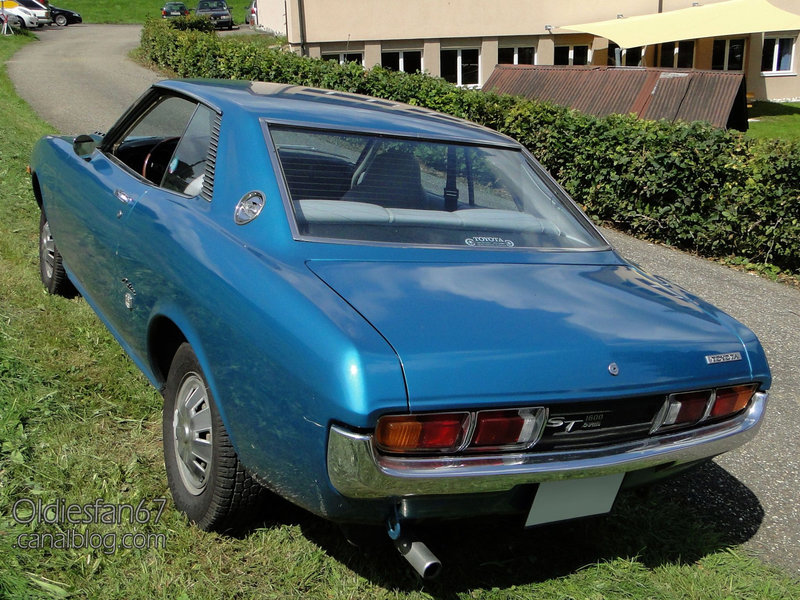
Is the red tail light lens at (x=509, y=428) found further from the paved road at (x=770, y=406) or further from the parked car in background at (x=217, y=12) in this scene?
the parked car in background at (x=217, y=12)

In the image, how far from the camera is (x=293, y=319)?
99.9 inches

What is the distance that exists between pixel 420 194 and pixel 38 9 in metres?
41.3

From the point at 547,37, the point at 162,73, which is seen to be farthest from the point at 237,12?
the point at 162,73

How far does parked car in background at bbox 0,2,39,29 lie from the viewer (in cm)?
3675

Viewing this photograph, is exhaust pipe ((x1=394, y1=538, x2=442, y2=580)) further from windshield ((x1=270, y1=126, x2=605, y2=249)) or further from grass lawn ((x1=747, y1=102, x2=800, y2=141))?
grass lawn ((x1=747, y1=102, x2=800, y2=141))

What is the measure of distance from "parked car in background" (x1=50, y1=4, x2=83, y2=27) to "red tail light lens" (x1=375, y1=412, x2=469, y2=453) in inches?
1722

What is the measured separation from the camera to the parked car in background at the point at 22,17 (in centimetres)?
3675

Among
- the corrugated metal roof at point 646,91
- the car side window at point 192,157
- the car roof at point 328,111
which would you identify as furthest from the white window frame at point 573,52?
the car side window at point 192,157

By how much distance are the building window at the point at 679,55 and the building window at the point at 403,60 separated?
859 centimetres

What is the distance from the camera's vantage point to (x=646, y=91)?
52.1ft

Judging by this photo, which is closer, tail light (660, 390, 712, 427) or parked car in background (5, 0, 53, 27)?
tail light (660, 390, 712, 427)

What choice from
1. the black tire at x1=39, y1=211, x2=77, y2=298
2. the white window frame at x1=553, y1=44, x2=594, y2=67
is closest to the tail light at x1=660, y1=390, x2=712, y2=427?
the black tire at x1=39, y1=211, x2=77, y2=298

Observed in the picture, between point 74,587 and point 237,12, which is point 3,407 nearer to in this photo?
point 74,587

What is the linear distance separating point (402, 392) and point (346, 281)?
0.60 m
